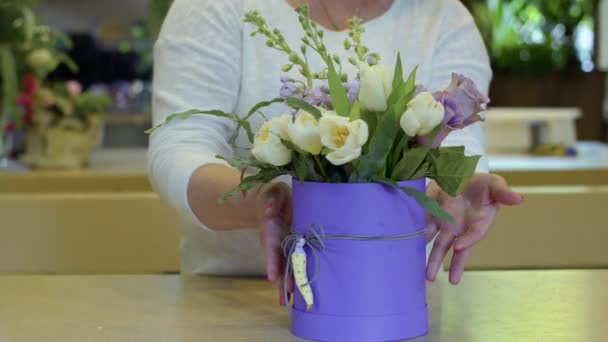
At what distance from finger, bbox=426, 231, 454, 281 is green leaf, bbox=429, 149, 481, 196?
13cm

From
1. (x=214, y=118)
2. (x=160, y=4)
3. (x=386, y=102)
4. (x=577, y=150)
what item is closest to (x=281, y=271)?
(x=386, y=102)

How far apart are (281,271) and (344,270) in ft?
0.34

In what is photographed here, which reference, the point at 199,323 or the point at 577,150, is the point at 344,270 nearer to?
the point at 199,323

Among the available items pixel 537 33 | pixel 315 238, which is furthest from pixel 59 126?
pixel 537 33

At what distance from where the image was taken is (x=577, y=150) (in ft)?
11.5

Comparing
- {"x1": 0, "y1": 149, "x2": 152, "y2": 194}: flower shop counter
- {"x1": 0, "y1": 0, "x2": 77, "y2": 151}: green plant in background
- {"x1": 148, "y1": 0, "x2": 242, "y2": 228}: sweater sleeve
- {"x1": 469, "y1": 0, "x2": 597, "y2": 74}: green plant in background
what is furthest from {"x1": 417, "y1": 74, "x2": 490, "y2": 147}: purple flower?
{"x1": 469, "y1": 0, "x2": 597, "y2": 74}: green plant in background

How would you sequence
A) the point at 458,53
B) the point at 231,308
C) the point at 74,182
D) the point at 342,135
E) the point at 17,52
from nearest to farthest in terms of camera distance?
the point at 342,135
the point at 231,308
the point at 458,53
the point at 74,182
the point at 17,52

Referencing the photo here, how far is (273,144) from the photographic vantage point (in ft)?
3.22

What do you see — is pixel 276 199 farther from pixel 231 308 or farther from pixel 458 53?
pixel 458 53

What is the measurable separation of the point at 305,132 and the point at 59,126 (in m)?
A: 2.54

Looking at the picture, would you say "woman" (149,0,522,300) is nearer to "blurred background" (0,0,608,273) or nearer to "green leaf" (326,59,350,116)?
"green leaf" (326,59,350,116)

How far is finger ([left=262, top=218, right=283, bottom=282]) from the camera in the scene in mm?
1077

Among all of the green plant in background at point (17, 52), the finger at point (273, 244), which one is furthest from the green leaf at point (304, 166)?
the green plant in background at point (17, 52)

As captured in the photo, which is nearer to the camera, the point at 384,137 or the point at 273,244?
the point at 384,137
